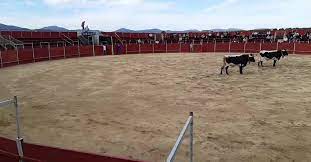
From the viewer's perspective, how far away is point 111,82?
16.0m

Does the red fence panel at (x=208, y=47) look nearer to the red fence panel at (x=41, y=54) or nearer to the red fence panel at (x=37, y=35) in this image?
the red fence panel at (x=41, y=54)

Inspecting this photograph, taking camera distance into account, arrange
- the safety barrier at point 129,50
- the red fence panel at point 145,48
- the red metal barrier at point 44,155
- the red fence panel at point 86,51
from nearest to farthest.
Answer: the red metal barrier at point 44,155, the safety barrier at point 129,50, the red fence panel at point 86,51, the red fence panel at point 145,48

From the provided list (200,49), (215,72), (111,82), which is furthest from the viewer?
(200,49)

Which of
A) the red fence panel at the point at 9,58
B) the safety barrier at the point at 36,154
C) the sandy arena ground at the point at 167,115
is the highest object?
the red fence panel at the point at 9,58

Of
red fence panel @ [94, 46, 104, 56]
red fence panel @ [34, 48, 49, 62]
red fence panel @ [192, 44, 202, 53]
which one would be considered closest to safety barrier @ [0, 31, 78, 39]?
red fence panel @ [94, 46, 104, 56]

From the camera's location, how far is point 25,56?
26969 mm

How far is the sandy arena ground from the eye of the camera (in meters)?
7.11

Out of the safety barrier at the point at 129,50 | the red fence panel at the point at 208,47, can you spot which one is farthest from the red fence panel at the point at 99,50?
the red fence panel at the point at 208,47

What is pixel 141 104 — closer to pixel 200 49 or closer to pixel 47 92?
pixel 47 92

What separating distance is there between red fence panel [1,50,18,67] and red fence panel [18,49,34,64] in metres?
0.54

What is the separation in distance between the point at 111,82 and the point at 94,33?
25.5 metres

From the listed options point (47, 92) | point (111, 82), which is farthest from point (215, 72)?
point (47, 92)

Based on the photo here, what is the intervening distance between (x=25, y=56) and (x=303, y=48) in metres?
24.8

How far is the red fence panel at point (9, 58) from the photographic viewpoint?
79.5ft
